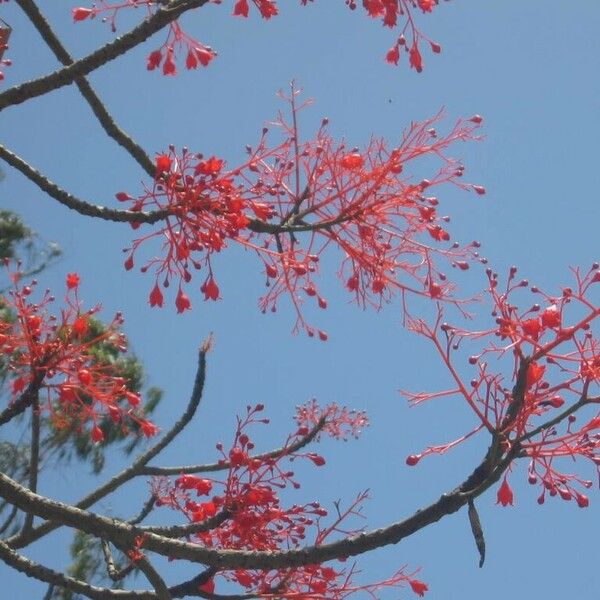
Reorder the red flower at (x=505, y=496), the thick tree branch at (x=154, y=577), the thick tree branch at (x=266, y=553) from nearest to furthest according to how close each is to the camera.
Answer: the thick tree branch at (x=266, y=553)
the red flower at (x=505, y=496)
the thick tree branch at (x=154, y=577)

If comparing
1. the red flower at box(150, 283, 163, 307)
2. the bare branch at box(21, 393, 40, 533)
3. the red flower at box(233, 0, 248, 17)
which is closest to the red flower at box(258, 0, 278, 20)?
the red flower at box(233, 0, 248, 17)

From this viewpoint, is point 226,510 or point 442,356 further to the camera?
point 226,510

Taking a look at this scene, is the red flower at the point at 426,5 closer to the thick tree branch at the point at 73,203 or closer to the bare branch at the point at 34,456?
the thick tree branch at the point at 73,203

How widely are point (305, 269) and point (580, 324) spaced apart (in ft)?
4.20

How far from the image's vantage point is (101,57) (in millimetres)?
3207

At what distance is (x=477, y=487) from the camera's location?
8.39 ft

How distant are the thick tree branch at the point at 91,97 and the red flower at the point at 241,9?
0.59m

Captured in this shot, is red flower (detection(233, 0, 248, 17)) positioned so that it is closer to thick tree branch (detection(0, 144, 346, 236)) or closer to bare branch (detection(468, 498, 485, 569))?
thick tree branch (detection(0, 144, 346, 236))

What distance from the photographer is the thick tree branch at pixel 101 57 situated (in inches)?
124

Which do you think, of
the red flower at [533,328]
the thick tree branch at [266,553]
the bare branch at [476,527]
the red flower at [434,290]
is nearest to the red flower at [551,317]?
the red flower at [533,328]

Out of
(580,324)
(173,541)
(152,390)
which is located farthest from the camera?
(152,390)

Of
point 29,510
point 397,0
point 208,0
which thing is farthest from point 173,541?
point 397,0

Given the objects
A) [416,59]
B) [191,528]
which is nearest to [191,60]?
[416,59]

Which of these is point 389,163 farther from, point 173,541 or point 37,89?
point 173,541
